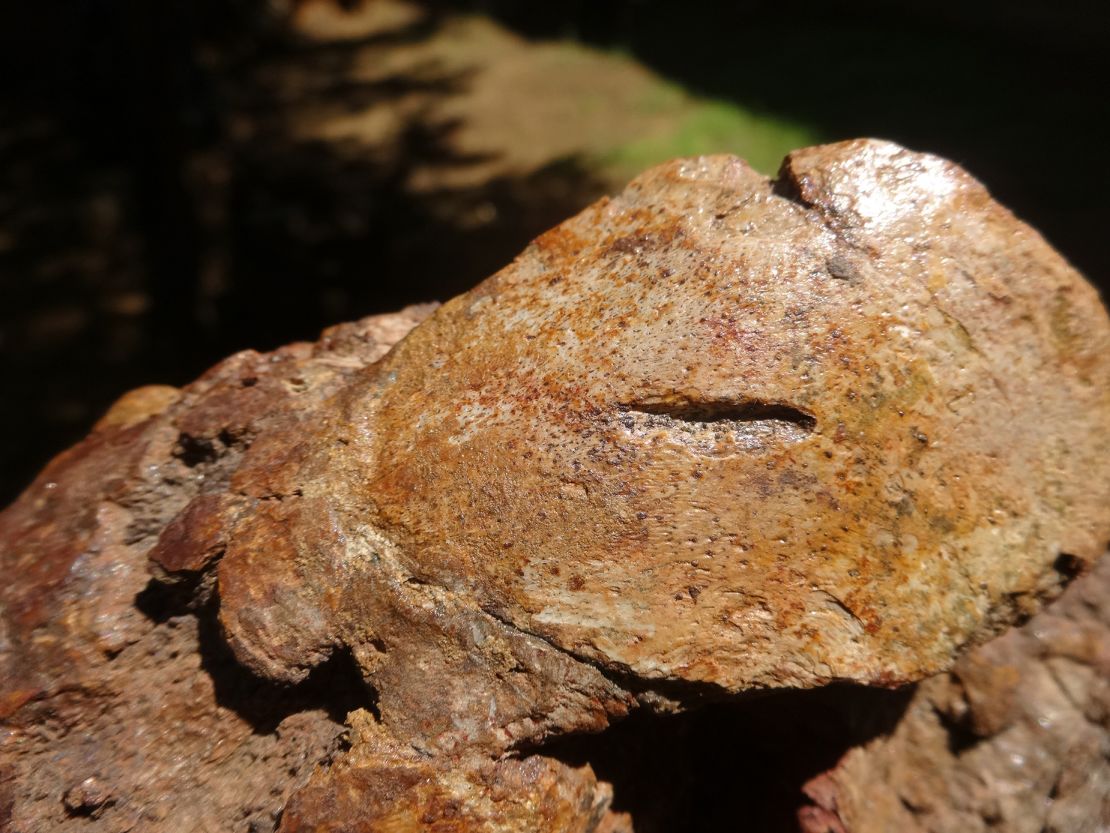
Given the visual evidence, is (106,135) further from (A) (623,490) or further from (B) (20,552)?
(A) (623,490)

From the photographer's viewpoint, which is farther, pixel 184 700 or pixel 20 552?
pixel 20 552

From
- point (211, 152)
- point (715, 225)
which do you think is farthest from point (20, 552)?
point (211, 152)

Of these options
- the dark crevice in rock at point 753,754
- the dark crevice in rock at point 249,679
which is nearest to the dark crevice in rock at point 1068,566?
the dark crevice in rock at point 753,754

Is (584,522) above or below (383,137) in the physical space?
above

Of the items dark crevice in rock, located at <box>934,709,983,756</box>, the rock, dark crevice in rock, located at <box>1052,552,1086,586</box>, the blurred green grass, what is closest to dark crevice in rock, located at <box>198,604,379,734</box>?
the rock

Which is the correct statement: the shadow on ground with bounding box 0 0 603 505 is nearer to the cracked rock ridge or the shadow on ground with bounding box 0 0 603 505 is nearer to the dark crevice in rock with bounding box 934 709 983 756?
the cracked rock ridge

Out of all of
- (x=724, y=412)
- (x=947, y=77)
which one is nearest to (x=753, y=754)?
(x=724, y=412)

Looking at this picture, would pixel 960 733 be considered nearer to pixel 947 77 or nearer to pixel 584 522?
pixel 584 522
